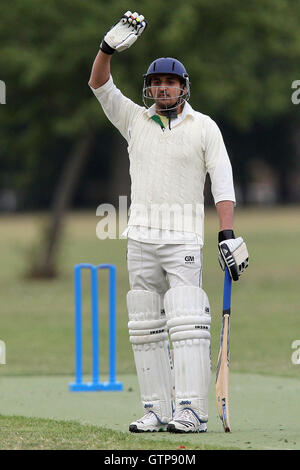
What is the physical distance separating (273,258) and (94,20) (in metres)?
9.99

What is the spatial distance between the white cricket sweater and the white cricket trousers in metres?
0.12

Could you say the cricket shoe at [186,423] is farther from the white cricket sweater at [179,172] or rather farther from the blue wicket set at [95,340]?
the blue wicket set at [95,340]

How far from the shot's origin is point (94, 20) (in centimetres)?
1861

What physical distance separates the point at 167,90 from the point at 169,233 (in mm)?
811

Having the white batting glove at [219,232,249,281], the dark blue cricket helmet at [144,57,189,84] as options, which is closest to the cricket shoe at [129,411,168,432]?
the white batting glove at [219,232,249,281]

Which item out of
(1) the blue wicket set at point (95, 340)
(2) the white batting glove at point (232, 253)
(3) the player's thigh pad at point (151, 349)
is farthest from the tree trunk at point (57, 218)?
(2) the white batting glove at point (232, 253)

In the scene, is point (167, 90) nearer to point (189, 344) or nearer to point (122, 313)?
point (189, 344)

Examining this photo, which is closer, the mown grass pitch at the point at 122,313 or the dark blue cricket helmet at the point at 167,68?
the dark blue cricket helmet at the point at 167,68

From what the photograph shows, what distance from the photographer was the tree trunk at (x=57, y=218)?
20.9 metres

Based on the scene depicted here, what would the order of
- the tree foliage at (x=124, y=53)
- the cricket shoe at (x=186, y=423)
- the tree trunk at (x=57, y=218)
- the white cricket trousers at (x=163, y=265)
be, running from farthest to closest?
1. the tree trunk at (x=57, y=218)
2. the tree foliage at (x=124, y=53)
3. the white cricket trousers at (x=163, y=265)
4. the cricket shoe at (x=186, y=423)

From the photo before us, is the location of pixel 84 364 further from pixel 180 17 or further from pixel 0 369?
pixel 180 17

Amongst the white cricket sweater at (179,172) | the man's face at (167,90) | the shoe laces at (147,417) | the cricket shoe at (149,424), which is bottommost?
the cricket shoe at (149,424)

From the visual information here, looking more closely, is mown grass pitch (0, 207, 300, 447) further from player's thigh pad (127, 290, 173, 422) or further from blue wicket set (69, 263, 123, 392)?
player's thigh pad (127, 290, 173, 422)

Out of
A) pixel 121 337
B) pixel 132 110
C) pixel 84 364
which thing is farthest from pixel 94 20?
pixel 132 110
